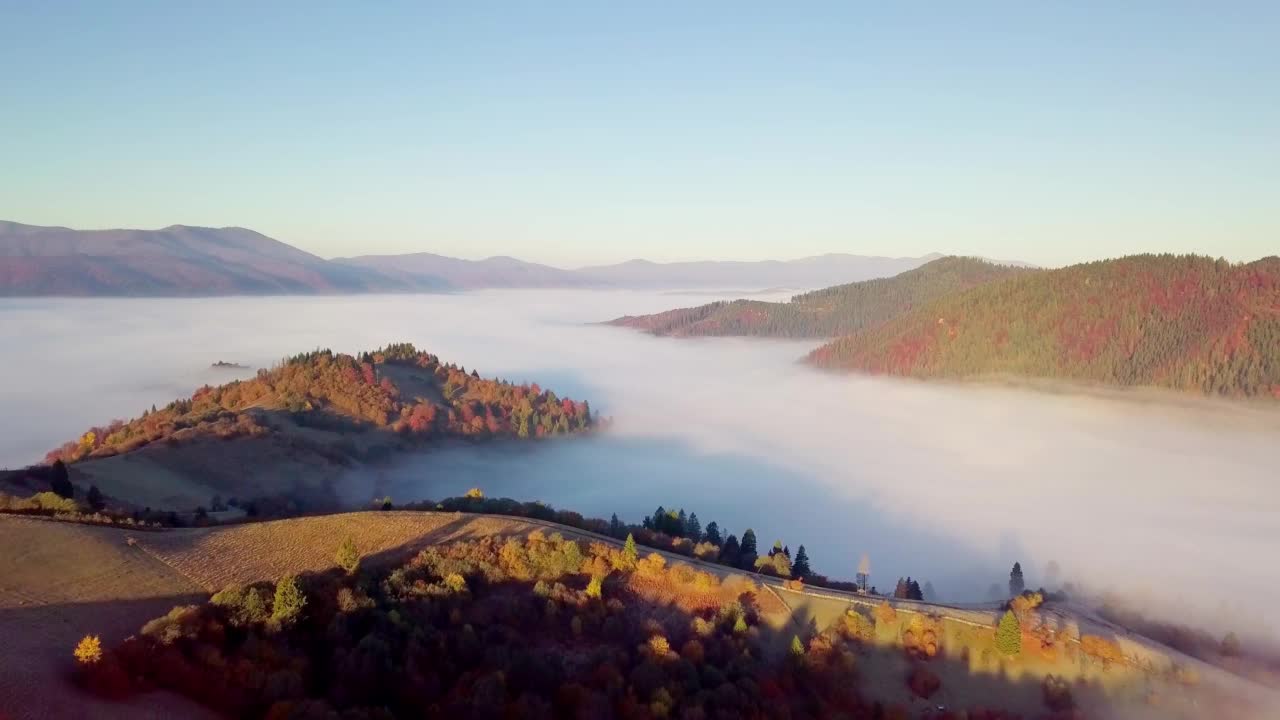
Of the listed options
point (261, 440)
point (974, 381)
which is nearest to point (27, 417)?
point (261, 440)

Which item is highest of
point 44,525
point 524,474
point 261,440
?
point 44,525

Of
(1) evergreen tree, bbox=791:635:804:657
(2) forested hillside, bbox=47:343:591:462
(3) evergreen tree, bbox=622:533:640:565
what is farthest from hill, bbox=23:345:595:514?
(1) evergreen tree, bbox=791:635:804:657

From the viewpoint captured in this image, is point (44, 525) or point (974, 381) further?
point (974, 381)

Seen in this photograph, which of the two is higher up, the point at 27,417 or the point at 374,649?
the point at 374,649

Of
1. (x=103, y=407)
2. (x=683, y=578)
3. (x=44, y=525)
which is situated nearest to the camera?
(x=44, y=525)

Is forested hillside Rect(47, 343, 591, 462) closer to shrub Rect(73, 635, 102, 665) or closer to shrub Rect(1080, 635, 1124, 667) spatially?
shrub Rect(73, 635, 102, 665)

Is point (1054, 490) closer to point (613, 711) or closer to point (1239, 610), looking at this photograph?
point (1239, 610)

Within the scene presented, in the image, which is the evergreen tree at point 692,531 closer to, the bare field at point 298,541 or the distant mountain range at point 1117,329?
the bare field at point 298,541

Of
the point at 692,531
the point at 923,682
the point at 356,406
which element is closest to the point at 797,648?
the point at 923,682

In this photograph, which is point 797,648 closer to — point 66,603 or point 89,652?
point 89,652
